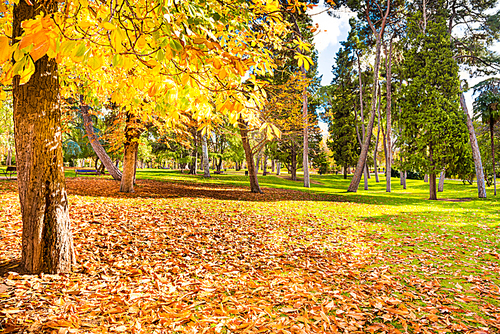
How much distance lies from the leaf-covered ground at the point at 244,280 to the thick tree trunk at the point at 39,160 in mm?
383

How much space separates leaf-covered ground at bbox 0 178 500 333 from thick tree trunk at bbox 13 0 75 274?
383mm

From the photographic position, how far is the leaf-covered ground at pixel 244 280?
8.86ft

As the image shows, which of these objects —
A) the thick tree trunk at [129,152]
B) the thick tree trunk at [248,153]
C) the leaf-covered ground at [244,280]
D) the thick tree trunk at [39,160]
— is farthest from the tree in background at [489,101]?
the thick tree trunk at [39,160]

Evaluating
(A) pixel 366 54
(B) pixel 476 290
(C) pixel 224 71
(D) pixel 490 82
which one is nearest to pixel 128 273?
(C) pixel 224 71

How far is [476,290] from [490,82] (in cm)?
1937

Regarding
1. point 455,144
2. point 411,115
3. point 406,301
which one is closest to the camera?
point 406,301

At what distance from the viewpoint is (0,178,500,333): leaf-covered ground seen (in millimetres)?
2701

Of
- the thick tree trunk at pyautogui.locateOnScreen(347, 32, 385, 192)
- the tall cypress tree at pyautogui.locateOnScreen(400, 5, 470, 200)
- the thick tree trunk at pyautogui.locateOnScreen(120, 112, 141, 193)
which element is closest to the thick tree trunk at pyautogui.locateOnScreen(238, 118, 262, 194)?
the thick tree trunk at pyautogui.locateOnScreen(120, 112, 141, 193)

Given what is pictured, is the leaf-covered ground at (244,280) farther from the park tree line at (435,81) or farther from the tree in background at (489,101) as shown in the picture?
the tree in background at (489,101)

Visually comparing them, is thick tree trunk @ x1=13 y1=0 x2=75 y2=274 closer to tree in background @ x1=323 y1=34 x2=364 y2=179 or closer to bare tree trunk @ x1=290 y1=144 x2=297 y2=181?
tree in background @ x1=323 y1=34 x2=364 y2=179

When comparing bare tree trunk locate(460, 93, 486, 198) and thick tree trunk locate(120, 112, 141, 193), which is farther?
bare tree trunk locate(460, 93, 486, 198)

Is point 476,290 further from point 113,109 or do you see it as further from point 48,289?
point 113,109

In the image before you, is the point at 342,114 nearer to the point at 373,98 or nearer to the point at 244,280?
the point at 373,98

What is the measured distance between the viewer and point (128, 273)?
11.9 feet
